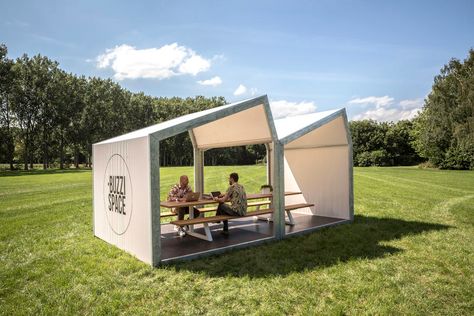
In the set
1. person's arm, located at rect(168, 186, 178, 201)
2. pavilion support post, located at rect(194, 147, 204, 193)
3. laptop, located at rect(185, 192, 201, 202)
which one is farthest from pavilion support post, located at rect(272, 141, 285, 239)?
pavilion support post, located at rect(194, 147, 204, 193)

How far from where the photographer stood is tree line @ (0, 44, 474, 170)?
3828 centimetres

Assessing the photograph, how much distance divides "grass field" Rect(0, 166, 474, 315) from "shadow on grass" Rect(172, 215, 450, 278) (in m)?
0.02

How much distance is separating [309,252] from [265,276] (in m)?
1.70

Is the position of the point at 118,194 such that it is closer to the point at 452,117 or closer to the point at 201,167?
the point at 201,167

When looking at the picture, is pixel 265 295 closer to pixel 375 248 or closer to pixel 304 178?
pixel 375 248

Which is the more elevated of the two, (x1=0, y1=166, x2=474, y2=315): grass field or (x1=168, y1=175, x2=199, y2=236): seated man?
(x1=168, y1=175, x2=199, y2=236): seated man

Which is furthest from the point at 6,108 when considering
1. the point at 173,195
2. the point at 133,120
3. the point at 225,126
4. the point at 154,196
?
the point at 154,196

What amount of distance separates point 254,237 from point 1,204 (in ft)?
39.1

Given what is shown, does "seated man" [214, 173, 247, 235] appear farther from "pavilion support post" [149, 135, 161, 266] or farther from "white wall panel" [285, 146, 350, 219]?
"white wall panel" [285, 146, 350, 219]

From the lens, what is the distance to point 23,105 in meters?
48.9

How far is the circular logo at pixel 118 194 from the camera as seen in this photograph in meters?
7.19

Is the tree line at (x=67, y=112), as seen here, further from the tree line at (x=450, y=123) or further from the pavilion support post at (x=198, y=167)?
the pavilion support post at (x=198, y=167)

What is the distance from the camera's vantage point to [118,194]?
7598 mm

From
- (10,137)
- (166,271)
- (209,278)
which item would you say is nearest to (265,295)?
(209,278)
